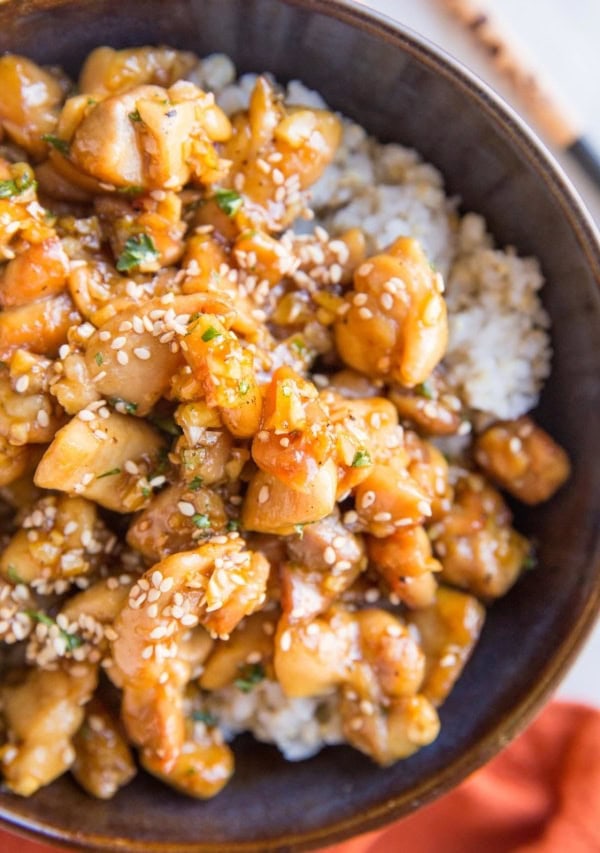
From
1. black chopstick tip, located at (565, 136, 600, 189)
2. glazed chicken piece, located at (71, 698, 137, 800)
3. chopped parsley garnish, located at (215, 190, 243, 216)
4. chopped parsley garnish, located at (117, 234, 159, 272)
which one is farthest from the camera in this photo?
black chopstick tip, located at (565, 136, 600, 189)

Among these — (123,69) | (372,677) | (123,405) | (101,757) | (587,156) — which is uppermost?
(587,156)

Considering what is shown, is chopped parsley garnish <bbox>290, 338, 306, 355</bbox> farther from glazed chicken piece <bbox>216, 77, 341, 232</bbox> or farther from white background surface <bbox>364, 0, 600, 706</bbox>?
white background surface <bbox>364, 0, 600, 706</bbox>

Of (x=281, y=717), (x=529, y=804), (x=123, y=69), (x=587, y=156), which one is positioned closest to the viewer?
(x=123, y=69)

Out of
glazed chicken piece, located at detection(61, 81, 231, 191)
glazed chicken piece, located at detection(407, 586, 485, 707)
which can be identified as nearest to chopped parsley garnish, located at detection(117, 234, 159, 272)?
glazed chicken piece, located at detection(61, 81, 231, 191)

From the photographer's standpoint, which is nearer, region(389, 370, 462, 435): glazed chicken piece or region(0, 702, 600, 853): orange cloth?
region(389, 370, 462, 435): glazed chicken piece

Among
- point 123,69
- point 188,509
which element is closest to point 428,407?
point 188,509

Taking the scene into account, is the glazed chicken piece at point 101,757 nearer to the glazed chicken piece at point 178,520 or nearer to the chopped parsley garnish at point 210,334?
the glazed chicken piece at point 178,520

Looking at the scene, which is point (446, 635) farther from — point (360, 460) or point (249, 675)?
point (360, 460)
